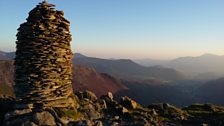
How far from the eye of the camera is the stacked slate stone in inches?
888

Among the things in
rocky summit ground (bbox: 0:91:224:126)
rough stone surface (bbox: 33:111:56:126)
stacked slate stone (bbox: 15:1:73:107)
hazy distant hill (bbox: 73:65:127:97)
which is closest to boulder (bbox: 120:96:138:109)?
rocky summit ground (bbox: 0:91:224:126)

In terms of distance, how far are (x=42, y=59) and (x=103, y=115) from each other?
7.07 metres

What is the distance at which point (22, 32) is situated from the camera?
23.4m

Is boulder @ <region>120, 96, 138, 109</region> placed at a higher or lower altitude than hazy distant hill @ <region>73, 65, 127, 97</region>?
higher

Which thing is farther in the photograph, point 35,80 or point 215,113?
point 215,113

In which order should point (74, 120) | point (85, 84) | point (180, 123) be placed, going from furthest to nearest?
point (85, 84) < point (180, 123) < point (74, 120)

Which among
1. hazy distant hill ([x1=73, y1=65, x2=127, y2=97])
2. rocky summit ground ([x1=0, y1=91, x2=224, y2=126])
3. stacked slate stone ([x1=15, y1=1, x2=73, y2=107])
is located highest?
stacked slate stone ([x1=15, y1=1, x2=73, y2=107])

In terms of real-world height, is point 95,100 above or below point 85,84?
above

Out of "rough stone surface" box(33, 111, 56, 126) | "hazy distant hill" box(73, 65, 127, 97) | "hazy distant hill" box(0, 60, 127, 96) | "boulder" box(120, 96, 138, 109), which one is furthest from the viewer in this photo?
"hazy distant hill" box(73, 65, 127, 97)

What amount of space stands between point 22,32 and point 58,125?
25.9ft

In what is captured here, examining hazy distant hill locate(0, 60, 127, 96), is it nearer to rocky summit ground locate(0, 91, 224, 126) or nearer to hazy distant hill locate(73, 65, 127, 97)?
hazy distant hill locate(73, 65, 127, 97)

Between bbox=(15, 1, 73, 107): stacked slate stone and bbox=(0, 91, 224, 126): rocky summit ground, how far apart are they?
3.79ft

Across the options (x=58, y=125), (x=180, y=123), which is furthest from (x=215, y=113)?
(x=58, y=125)

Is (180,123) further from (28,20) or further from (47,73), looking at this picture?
(28,20)
